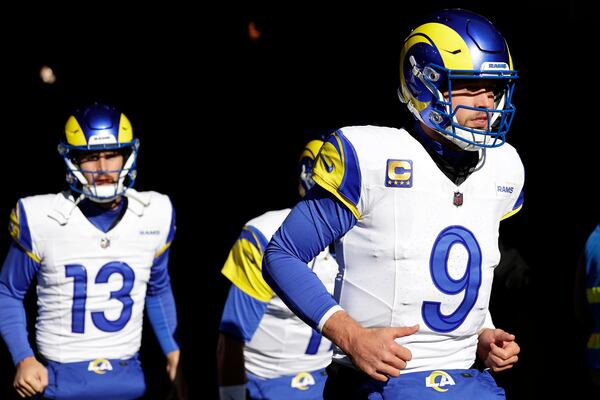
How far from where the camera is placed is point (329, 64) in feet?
20.4

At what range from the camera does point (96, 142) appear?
14.7ft

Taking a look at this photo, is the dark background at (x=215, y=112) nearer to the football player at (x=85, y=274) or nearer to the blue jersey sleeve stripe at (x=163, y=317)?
the blue jersey sleeve stripe at (x=163, y=317)

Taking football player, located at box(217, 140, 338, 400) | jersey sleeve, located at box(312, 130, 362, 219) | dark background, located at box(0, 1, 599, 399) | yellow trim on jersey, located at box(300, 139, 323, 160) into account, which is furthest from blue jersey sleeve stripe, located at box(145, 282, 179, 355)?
jersey sleeve, located at box(312, 130, 362, 219)

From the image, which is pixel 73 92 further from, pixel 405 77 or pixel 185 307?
pixel 405 77

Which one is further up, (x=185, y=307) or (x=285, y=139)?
(x=285, y=139)

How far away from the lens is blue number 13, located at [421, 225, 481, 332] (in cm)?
284

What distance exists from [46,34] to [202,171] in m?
1.24

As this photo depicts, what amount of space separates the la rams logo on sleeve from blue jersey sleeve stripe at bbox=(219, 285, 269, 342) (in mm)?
1447

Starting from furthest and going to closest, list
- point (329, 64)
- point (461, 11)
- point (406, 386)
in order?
point (329, 64), point (461, 11), point (406, 386)

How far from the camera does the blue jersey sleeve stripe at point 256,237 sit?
414 centimetres

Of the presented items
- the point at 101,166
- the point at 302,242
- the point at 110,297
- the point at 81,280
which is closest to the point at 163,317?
the point at 110,297

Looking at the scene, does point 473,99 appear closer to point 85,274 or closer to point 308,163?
point 308,163

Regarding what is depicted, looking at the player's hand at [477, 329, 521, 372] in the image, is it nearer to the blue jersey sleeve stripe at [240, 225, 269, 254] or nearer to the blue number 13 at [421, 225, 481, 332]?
the blue number 13 at [421, 225, 481, 332]

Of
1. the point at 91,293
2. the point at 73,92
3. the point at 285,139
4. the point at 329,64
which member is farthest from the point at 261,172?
the point at 91,293
